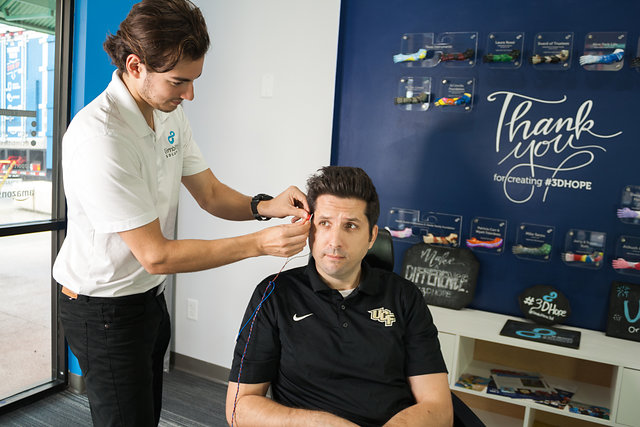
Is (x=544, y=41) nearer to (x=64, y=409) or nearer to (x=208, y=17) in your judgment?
(x=208, y=17)

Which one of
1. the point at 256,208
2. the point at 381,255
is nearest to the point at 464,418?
the point at 381,255

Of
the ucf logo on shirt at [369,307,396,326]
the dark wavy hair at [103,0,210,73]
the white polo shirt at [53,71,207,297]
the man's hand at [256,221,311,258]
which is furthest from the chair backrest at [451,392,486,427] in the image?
the dark wavy hair at [103,0,210,73]

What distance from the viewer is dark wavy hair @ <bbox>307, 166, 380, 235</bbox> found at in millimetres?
1791

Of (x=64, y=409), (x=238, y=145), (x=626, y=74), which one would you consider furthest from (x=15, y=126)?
(x=626, y=74)

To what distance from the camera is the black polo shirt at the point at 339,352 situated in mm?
1696

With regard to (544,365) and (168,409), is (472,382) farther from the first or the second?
(168,409)

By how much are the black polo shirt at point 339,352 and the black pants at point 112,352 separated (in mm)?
313

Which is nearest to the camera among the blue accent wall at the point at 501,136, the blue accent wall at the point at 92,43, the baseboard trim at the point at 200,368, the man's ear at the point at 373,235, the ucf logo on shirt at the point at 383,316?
the ucf logo on shirt at the point at 383,316

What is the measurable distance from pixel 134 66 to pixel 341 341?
105 centimetres

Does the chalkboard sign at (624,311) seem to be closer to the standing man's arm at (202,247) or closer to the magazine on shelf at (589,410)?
the magazine on shelf at (589,410)

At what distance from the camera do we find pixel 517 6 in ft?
8.39

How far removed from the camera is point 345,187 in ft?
5.87

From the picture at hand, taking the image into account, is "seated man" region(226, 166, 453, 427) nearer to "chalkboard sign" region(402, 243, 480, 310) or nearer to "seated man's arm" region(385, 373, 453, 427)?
"seated man's arm" region(385, 373, 453, 427)

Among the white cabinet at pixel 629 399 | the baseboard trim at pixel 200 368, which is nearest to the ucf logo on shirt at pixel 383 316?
the white cabinet at pixel 629 399
